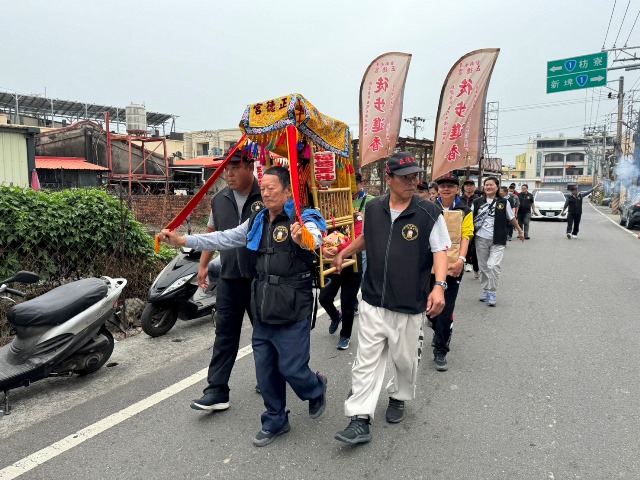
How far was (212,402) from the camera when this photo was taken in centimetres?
317

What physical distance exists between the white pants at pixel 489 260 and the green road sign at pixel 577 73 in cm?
1439

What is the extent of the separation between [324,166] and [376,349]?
138 centimetres

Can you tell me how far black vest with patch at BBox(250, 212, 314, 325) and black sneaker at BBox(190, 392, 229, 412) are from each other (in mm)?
751

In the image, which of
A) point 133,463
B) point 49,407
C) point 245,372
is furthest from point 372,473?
point 49,407

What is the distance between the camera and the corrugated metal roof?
1638cm

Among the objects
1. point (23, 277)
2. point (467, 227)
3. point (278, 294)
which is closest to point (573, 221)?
point (467, 227)

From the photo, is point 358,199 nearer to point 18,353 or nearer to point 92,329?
point 92,329

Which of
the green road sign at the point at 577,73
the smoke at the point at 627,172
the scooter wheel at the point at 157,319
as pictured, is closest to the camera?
the scooter wheel at the point at 157,319

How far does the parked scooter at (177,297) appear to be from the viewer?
188 inches

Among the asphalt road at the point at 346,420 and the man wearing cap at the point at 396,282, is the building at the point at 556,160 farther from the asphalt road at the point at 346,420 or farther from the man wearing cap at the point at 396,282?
the man wearing cap at the point at 396,282

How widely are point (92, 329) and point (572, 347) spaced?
14.4 ft

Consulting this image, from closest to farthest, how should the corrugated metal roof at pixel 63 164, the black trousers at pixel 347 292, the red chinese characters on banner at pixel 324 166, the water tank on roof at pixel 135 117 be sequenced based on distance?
the red chinese characters on banner at pixel 324 166 < the black trousers at pixel 347 292 < the corrugated metal roof at pixel 63 164 < the water tank on roof at pixel 135 117

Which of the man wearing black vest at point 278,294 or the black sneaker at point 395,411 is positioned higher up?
the man wearing black vest at point 278,294

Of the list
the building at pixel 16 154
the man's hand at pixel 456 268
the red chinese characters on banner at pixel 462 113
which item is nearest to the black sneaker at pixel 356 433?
the man's hand at pixel 456 268
